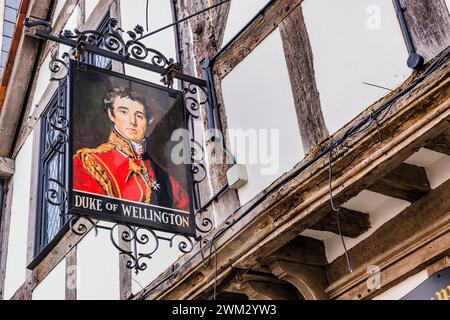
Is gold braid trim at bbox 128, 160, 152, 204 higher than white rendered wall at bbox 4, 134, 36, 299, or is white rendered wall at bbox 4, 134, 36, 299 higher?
white rendered wall at bbox 4, 134, 36, 299

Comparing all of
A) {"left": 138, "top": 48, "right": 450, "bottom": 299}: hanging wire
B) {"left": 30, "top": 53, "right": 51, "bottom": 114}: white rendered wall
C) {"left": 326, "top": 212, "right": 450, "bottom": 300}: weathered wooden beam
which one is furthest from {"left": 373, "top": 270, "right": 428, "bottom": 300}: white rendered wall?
{"left": 30, "top": 53, "right": 51, "bottom": 114}: white rendered wall

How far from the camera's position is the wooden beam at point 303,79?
4.56 meters

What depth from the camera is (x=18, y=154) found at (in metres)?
9.79

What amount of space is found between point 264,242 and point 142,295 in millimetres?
1492

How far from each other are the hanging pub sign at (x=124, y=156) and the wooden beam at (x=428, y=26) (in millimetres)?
1814

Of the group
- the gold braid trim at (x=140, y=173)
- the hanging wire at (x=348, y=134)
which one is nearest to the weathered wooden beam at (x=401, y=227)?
the hanging wire at (x=348, y=134)

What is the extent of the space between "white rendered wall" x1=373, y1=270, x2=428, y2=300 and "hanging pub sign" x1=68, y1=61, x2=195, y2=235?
50.1 inches

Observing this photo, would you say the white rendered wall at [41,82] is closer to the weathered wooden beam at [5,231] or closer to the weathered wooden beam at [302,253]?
the weathered wooden beam at [5,231]

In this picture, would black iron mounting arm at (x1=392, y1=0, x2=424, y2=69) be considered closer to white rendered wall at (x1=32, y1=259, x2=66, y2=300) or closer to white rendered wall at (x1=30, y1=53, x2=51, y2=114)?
white rendered wall at (x1=32, y1=259, x2=66, y2=300)

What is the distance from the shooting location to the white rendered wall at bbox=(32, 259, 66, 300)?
24.5ft

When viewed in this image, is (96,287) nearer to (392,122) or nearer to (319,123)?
(319,123)
